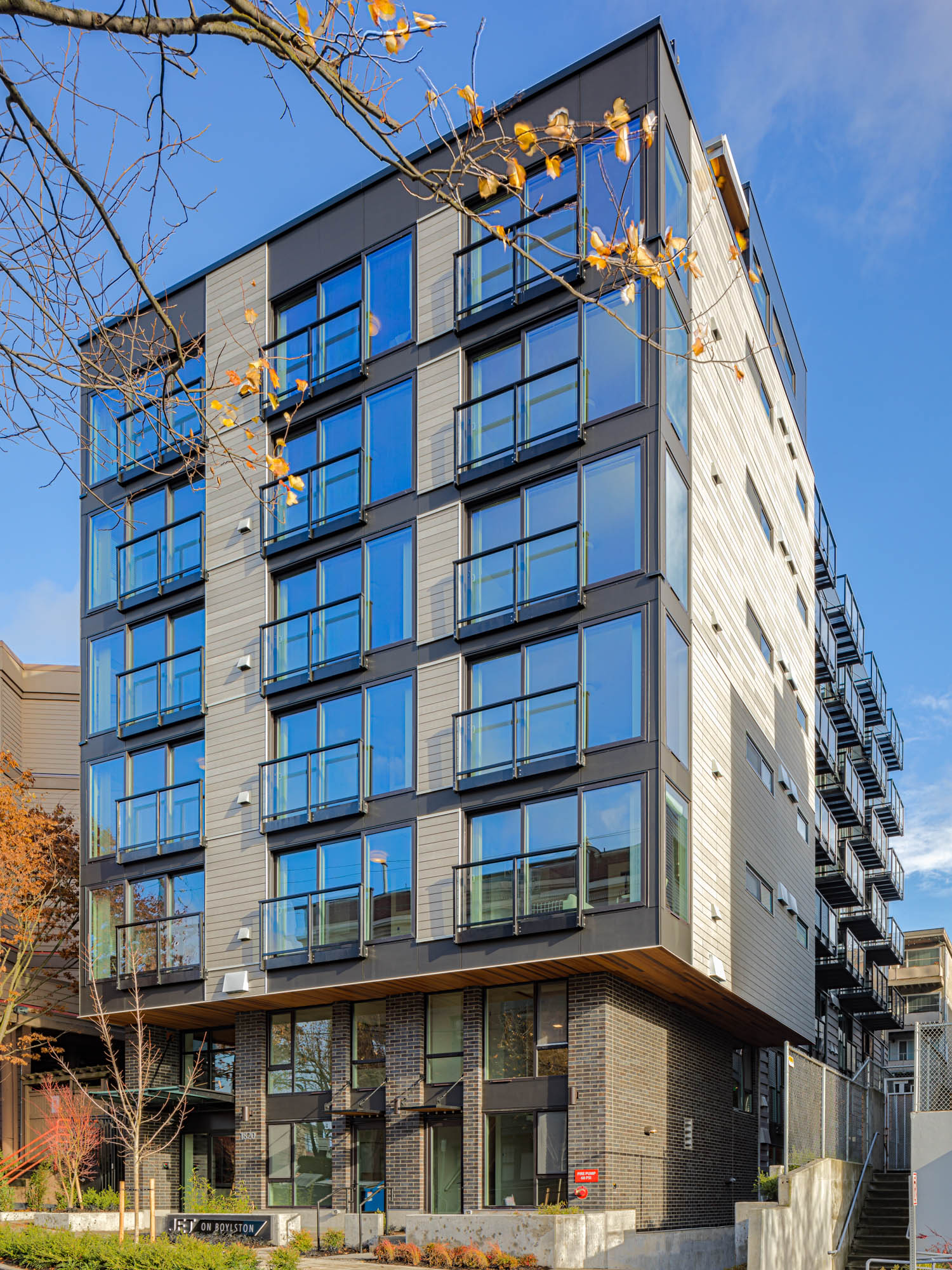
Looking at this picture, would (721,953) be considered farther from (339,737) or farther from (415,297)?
(415,297)

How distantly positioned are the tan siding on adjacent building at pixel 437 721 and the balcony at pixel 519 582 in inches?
32.6

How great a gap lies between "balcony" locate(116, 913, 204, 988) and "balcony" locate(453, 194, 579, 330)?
1340 centimetres

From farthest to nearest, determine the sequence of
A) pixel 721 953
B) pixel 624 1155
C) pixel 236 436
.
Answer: pixel 236 436 → pixel 721 953 → pixel 624 1155

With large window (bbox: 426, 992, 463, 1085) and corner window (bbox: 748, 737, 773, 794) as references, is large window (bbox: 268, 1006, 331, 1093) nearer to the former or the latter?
large window (bbox: 426, 992, 463, 1085)

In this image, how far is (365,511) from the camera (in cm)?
2650

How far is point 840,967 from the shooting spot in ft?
125

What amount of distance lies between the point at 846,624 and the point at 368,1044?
95.7ft

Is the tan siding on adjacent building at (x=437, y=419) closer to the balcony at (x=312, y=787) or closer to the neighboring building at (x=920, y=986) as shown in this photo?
the balcony at (x=312, y=787)

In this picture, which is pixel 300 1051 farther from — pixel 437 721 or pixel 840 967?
pixel 840 967

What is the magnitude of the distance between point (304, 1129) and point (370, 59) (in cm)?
2376

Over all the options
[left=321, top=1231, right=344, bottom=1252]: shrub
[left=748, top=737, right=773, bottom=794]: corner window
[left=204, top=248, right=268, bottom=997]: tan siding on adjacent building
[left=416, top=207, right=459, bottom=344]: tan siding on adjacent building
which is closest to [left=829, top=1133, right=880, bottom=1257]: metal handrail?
[left=748, top=737, right=773, bottom=794]: corner window

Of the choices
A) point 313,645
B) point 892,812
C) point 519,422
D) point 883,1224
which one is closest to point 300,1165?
point 313,645

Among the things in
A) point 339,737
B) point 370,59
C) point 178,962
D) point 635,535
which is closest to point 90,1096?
point 178,962

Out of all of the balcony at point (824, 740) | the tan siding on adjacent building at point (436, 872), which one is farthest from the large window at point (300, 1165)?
A: the balcony at point (824, 740)
